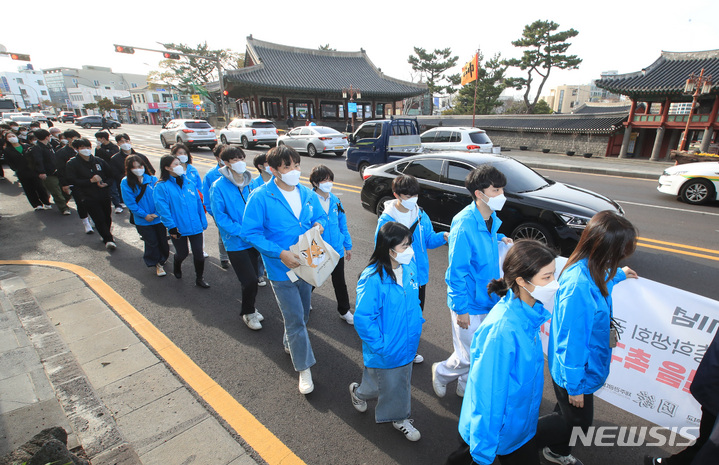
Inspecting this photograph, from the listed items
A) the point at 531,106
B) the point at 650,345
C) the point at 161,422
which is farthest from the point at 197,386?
the point at 531,106

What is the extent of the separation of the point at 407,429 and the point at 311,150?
53.5 feet

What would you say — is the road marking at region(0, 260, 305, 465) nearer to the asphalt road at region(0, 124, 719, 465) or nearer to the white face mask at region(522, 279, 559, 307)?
the asphalt road at region(0, 124, 719, 465)

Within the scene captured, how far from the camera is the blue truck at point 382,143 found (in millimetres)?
11734

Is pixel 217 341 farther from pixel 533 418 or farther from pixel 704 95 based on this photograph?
pixel 704 95

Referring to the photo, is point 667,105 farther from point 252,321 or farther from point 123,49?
point 123,49

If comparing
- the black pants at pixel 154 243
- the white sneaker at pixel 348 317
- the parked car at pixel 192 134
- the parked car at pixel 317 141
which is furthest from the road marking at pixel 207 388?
the parked car at pixel 192 134

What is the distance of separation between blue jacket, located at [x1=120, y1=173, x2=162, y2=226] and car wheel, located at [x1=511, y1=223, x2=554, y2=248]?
17.4ft

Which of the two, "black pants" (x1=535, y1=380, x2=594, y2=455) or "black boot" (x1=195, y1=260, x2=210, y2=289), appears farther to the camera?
"black boot" (x1=195, y1=260, x2=210, y2=289)

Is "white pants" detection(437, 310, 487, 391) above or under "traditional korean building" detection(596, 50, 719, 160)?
under

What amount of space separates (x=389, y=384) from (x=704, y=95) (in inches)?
847

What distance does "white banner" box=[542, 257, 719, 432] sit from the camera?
2271mm

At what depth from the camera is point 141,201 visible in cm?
490

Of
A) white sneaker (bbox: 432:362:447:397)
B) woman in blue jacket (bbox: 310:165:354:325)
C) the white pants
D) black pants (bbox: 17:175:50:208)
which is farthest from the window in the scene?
black pants (bbox: 17:175:50:208)

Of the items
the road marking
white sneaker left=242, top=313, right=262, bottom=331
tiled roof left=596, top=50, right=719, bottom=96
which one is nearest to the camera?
the road marking
